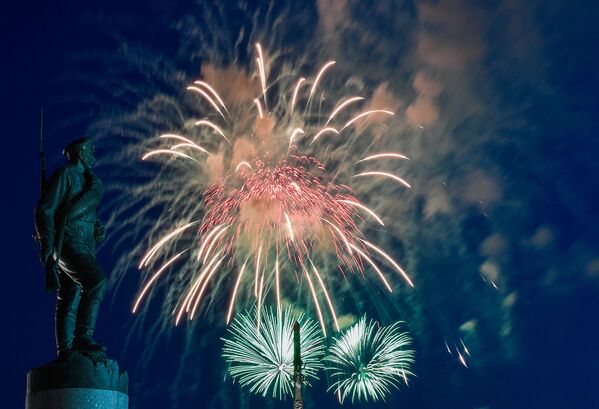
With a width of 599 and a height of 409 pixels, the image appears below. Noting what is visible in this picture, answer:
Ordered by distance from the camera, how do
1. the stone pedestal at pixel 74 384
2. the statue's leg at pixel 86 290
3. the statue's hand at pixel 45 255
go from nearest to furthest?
the stone pedestal at pixel 74 384, the statue's hand at pixel 45 255, the statue's leg at pixel 86 290

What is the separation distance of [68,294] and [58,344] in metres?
0.75

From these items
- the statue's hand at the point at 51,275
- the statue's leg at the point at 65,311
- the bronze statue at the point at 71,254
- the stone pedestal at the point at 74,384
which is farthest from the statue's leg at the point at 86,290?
the stone pedestal at the point at 74,384

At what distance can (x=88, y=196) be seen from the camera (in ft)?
36.4

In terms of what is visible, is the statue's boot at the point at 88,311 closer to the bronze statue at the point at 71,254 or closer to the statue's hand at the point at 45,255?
the bronze statue at the point at 71,254

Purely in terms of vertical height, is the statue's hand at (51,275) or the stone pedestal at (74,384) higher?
the statue's hand at (51,275)

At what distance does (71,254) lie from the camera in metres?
10.8

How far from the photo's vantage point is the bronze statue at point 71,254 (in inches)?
411

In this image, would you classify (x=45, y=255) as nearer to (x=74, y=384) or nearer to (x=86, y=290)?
(x=86, y=290)

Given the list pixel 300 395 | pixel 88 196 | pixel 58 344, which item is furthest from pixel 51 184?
pixel 300 395

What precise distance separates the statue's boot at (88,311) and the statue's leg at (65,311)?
0.09 m

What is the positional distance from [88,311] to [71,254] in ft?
2.68

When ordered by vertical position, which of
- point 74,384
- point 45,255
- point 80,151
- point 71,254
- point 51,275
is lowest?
point 74,384

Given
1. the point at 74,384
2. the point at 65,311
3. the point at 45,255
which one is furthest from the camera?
the point at 65,311

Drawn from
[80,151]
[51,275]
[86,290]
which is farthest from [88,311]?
[80,151]
